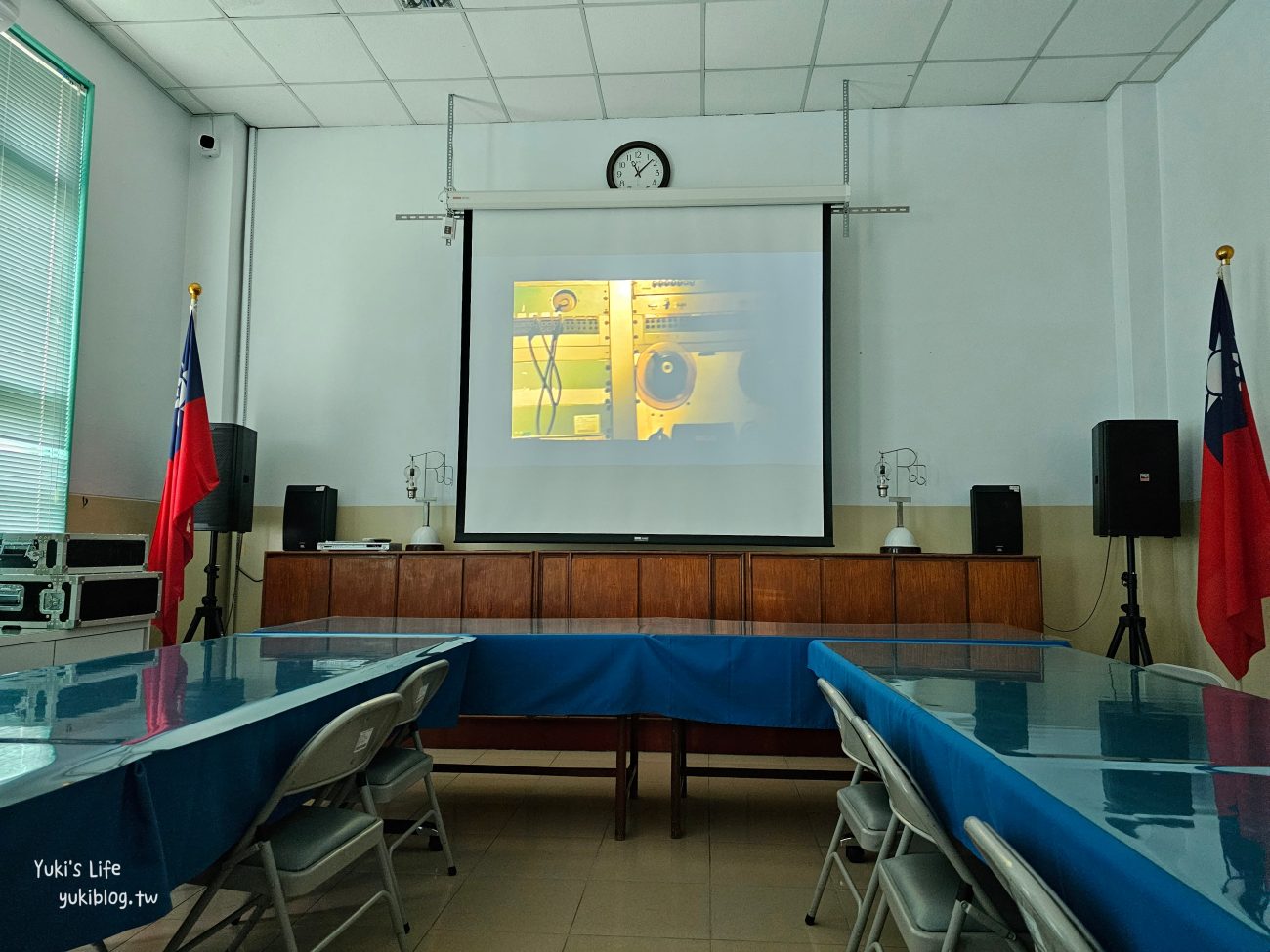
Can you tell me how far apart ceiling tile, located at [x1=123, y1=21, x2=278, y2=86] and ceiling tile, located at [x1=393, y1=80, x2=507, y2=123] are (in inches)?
32.9

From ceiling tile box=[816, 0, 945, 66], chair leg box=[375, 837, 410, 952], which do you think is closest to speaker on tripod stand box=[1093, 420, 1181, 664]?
ceiling tile box=[816, 0, 945, 66]

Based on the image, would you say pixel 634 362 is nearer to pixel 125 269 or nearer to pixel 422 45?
pixel 422 45

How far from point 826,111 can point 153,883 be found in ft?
17.8

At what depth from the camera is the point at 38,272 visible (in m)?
4.26

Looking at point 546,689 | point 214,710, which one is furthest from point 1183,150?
point 214,710

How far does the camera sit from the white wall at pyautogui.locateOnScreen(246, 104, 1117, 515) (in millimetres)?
5145

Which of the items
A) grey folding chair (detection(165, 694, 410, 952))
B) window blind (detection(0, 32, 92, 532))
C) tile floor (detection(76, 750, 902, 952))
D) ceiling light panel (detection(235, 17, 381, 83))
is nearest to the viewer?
grey folding chair (detection(165, 694, 410, 952))

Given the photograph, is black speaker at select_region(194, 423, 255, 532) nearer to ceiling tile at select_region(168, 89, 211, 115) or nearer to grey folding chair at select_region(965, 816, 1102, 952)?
ceiling tile at select_region(168, 89, 211, 115)

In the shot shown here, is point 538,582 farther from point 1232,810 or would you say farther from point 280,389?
point 1232,810

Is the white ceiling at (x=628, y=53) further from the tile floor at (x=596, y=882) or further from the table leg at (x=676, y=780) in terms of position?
the tile floor at (x=596, y=882)

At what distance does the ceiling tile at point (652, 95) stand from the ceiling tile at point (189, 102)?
268cm

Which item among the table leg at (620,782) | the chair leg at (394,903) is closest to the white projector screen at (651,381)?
the table leg at (620,782)

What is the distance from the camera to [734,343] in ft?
16.9

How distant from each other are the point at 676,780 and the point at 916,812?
1.80 m
